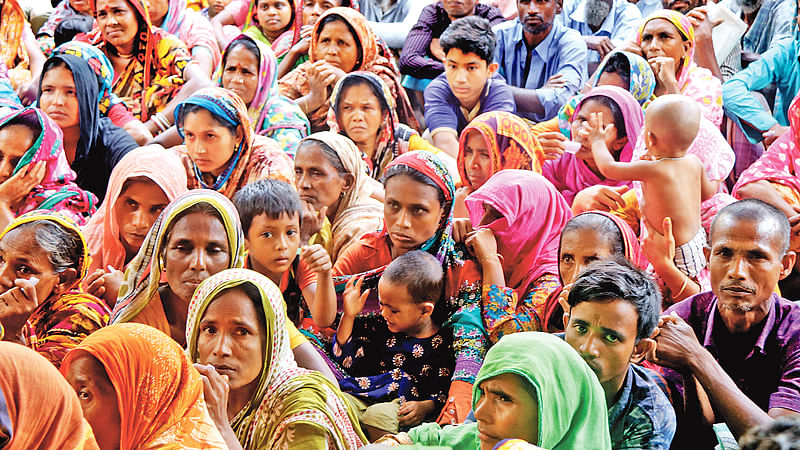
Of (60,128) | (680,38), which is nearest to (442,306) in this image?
(60,128)

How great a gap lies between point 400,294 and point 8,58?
3834 millimetres

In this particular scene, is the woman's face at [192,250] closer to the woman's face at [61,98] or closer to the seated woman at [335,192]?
the seated woman at [335,192]

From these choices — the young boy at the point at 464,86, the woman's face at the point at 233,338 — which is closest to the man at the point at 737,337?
the woman's face at the point at 233,338

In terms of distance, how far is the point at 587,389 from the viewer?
260 centimetres

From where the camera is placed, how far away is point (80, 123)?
507 cm

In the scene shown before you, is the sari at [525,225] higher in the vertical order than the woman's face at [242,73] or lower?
lower

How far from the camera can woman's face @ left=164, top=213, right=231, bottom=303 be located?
3523 mm

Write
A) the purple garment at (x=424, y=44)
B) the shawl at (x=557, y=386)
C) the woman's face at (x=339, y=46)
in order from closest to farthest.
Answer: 1. the shawl at (x=557, y=386)
2. the woman's face at (x=339, y=46)
3. the purple garment at (x=424, y=44)

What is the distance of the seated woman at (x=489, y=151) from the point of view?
4.85 meters

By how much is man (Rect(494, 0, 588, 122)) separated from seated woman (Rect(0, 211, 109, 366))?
10.7 ft

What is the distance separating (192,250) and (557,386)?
151 cm

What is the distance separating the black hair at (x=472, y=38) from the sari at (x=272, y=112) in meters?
0.92

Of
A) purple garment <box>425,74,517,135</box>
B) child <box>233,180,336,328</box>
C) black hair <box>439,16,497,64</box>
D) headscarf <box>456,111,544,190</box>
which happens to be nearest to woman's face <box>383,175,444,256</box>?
child <box>233,180,336,328</box>

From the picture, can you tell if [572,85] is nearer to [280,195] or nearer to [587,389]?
[280,195]
